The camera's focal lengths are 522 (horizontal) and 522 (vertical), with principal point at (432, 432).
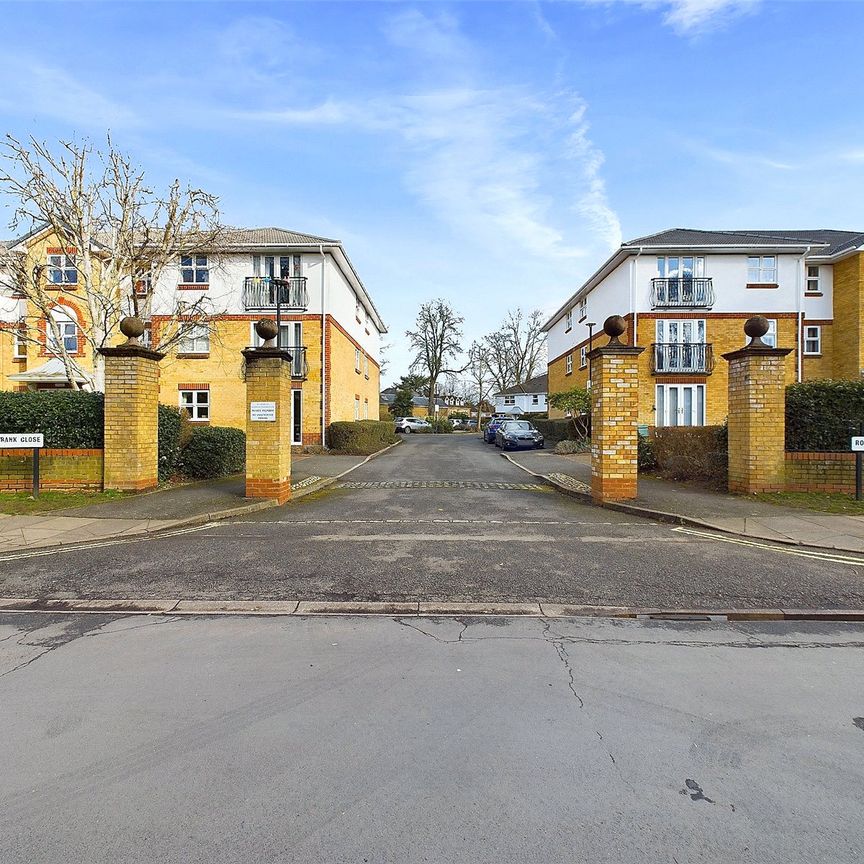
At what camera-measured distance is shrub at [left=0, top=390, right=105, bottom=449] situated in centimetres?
999

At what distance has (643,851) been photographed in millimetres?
1931

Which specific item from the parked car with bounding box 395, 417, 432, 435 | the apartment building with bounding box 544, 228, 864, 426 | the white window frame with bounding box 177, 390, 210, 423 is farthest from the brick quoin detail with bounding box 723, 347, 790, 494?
the parked car with bounding box 395, 417, 432, 435

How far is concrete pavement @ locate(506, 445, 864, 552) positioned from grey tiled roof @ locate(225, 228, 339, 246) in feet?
49.5

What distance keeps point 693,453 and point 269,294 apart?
1701 centimetres

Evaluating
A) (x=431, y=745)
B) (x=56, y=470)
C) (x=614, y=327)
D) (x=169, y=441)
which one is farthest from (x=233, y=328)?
(x=431, y=745)

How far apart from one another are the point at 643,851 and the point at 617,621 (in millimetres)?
2481

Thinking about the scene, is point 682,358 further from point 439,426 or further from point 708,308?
point 439,426

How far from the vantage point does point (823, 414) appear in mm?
9578

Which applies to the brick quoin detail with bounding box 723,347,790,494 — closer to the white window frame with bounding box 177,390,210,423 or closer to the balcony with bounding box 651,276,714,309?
the balcony with bounding box 651,276,714,309

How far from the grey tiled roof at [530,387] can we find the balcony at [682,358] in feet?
114

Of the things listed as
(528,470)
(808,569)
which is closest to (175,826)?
(808,569)

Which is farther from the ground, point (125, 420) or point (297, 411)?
point (297, 411)

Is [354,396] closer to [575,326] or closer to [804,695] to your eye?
[575,326]

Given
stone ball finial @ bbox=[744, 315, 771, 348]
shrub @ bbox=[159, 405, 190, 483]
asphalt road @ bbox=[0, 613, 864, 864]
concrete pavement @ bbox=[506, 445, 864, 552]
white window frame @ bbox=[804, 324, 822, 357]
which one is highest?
white window frame @ bbox=[804, 324, 822, 357]
